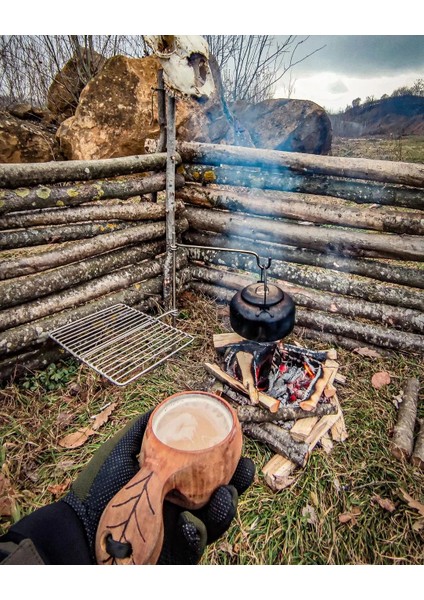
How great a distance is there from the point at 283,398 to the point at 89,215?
2436 millimetres

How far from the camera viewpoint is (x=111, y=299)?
12.8ft

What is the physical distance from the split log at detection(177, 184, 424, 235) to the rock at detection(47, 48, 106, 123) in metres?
6.25

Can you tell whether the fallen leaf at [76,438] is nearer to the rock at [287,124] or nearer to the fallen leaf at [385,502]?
the fallen leaf at [385,502]

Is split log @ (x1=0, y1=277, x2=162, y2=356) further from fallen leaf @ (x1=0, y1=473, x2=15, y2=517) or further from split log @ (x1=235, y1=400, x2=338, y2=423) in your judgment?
split log @ (x1=235, y1=400, x2=338, y2=423)

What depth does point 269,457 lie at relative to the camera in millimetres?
2816

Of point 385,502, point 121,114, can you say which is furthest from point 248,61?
point 385,502

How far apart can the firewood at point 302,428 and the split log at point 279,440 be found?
0.03m

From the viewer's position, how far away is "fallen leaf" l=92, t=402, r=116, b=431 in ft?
9.87

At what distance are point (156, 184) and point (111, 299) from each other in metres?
1.32

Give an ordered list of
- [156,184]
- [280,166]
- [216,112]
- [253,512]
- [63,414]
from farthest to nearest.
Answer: [216,112]
[156,184]
[280,166]
[63,414]
[253,512]

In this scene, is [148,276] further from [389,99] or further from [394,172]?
[389,99]

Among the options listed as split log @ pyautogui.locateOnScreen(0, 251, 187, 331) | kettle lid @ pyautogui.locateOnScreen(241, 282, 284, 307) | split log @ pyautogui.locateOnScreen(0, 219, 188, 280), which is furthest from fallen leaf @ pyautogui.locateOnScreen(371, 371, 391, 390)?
split log @ pyautogui.locateOnScreen(0, 219, 188, 280)

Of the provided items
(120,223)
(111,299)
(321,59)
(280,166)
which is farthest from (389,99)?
(111,299)

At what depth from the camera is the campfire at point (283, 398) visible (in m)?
2.76
